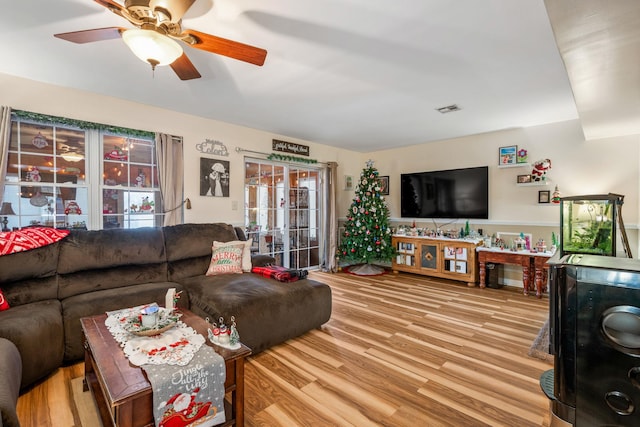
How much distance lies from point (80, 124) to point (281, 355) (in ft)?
10.5

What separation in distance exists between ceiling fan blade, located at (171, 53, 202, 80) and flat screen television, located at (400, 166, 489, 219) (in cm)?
434

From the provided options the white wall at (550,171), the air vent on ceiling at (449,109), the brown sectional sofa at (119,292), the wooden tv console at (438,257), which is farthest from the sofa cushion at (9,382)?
the white wall at (550,171)

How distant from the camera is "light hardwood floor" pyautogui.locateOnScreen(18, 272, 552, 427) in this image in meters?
1.74

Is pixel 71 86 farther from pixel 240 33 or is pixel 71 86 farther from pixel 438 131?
pixel 438 131

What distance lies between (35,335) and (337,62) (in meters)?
3.03

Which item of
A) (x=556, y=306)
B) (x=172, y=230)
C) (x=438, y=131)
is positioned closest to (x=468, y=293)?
(x=438, y=131)

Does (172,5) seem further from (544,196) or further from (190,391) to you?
(544,196)

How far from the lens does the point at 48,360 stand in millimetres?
2096

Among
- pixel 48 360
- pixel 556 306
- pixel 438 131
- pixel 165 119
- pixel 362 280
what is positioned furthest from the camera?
pixel 362 280

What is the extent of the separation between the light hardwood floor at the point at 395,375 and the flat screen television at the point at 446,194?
6.24 feet

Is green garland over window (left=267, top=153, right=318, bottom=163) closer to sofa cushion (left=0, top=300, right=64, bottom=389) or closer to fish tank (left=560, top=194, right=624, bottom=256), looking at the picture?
sofa cushion (left=0, top=300, right=64, bottom=389)

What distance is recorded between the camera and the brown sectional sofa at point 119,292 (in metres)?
2.12

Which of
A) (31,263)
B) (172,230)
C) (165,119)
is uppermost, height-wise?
(165,119)

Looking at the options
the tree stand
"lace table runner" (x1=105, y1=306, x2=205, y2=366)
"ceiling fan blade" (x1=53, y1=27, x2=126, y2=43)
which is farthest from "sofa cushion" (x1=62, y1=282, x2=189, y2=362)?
the tree stand
